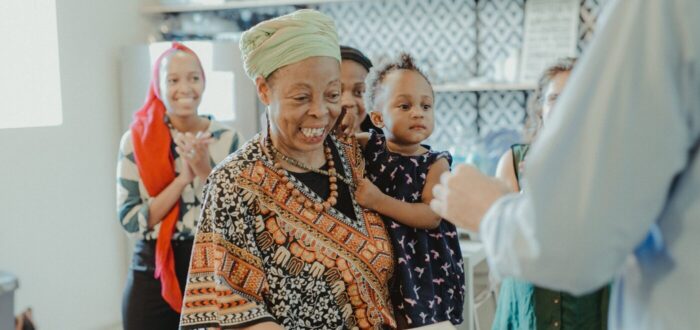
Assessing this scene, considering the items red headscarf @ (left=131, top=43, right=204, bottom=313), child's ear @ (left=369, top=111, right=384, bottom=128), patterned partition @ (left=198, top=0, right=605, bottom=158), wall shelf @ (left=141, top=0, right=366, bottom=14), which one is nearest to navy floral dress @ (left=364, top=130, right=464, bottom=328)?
child's ear @ (left=369, top=111, right=384, bottom=128)

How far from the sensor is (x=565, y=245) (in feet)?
2.54

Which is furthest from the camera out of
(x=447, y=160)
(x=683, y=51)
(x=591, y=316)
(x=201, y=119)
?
(x=201, y=119)

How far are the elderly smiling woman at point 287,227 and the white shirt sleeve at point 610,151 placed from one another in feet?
2.15

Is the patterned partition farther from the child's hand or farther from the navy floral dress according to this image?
the child's hand

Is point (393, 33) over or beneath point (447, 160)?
over

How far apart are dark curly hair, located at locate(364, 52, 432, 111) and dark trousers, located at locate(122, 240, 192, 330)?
965 millimetres

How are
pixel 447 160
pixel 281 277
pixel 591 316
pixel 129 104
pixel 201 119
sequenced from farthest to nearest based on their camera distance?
pixel 129 104 → pixel 201 119 → pixel 591 316 → pixel 447 160 → pixel 281 277

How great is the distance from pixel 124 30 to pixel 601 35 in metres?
4.03

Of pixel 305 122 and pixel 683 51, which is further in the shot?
pixel 305 122

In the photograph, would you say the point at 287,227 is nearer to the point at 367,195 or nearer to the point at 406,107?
the point at 367,195

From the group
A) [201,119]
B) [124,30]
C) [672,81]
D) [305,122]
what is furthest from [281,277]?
[124,30]

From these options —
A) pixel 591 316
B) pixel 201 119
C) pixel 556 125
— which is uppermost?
pixel 556 125

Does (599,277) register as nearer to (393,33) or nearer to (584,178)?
(584,178)

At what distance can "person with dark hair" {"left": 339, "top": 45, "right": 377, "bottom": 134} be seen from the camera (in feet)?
6.32
